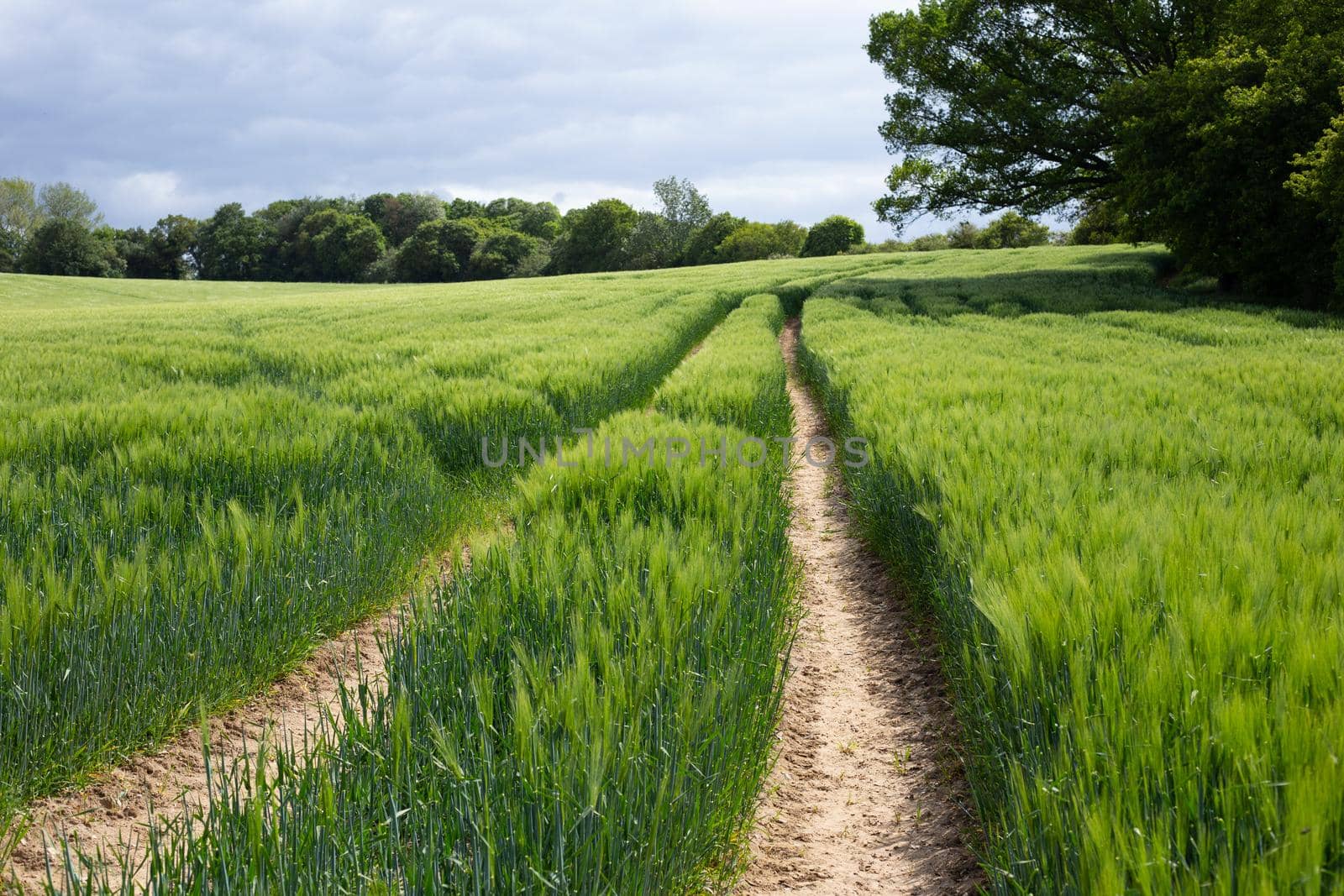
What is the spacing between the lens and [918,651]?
11.2ft

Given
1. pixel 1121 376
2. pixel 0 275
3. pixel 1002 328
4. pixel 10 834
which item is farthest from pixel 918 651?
pixel 0 275

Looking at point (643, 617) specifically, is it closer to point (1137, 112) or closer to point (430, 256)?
point (1137, 112)

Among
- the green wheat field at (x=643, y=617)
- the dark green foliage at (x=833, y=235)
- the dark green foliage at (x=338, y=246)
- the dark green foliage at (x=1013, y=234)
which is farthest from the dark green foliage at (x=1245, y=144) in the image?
the dark green foliage at (x=338, y=246)

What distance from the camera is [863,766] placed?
2.73 meters

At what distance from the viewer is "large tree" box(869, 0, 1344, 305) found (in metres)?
14.0

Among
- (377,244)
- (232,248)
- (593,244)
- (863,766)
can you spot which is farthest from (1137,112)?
(232,248)

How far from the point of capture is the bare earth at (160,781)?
2.06 m

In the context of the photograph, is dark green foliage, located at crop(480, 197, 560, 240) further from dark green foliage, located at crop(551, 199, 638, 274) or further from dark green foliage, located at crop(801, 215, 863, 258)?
dark green foliage, located at crop(801, 215, 863, 258)

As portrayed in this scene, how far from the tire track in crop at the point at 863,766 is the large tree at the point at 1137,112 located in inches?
595

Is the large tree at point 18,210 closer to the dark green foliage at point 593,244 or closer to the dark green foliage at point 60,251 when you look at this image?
the dark green foliage at point 60,251

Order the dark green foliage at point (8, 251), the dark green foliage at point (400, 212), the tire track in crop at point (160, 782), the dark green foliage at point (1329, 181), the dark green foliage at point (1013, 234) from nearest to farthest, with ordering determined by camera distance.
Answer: the tire track in crop at point (160, 782) < the dark green foliage at point (1329, 181) < the dark green foliage at point (1013, 234) < the dark green foliage at point (8, 251) < the dark green foliage at point (400, 212)

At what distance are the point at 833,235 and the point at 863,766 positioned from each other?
64.5m

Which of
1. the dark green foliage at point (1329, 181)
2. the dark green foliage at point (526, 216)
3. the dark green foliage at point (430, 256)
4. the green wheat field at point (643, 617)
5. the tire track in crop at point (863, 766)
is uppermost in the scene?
the dark green foliage at point (526, 216)

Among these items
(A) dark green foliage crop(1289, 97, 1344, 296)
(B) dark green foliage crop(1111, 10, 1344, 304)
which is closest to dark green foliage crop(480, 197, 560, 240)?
(B) dark green foliage crop(1111, 10, 1344, 304)
